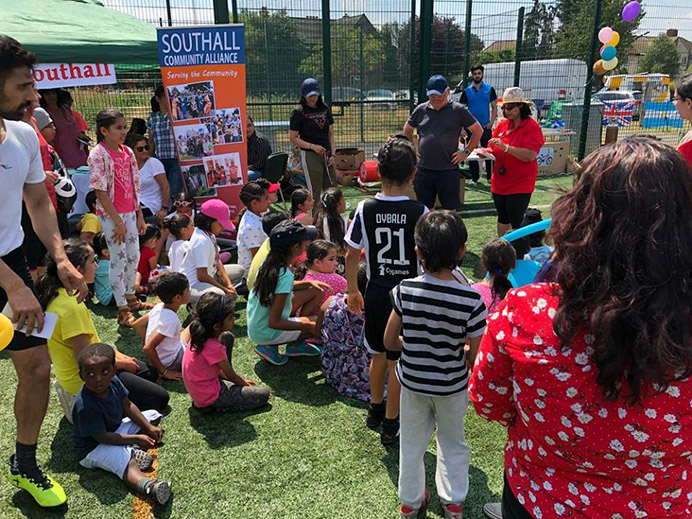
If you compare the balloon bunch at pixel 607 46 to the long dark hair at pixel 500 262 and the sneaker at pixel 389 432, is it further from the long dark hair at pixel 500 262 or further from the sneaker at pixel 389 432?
the sneaker at pixel 389 432

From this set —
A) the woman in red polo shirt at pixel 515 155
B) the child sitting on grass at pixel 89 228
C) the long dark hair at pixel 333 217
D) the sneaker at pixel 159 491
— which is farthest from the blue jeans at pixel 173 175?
the sneaker at pixel 159 491

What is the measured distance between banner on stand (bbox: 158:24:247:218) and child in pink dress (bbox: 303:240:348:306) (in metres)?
3.28

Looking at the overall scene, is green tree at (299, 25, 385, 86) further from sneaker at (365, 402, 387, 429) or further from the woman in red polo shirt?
sneaker at (365, 402, 387, 429)

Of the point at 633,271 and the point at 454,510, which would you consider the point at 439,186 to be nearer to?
the point at 454,510

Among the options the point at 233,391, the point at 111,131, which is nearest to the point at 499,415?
the point at 233,391

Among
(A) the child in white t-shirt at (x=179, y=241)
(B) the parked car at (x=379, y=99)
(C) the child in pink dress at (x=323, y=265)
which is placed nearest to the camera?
(C) the child in pink dress at (x=323, y=265)

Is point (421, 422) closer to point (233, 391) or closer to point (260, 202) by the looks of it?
point (233, 391)

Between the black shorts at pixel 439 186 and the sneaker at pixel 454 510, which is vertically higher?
the black shorts at pixel 439 186

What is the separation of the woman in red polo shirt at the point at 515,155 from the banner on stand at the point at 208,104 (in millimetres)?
3569

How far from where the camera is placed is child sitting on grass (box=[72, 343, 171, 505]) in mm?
2789

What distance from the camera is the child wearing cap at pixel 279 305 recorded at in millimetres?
3828

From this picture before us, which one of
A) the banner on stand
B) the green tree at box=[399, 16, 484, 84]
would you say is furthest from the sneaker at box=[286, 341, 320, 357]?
the green tree at box=[399, 16, 484, 84]

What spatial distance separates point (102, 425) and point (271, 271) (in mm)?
1460

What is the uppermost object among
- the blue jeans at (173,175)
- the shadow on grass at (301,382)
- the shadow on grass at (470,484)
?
the blue jeans at (173,175)
